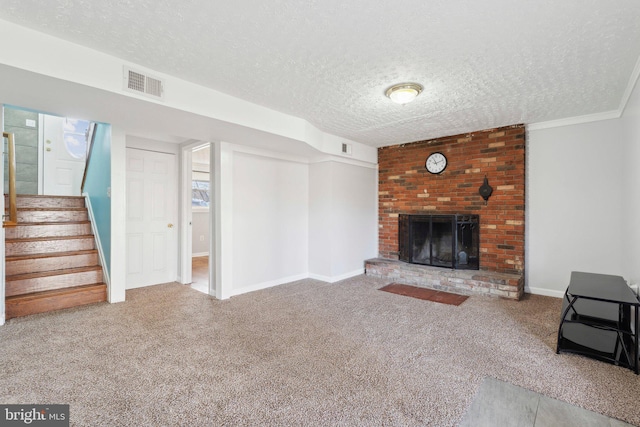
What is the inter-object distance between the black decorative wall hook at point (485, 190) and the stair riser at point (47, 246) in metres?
5.51

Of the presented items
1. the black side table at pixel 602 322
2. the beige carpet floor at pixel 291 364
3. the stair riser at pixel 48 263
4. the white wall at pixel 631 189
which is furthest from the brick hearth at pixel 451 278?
the stair riser at pixel 48 263

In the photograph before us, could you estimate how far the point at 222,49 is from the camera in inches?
84.5

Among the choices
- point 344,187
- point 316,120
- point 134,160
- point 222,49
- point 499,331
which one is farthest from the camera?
point 344,187

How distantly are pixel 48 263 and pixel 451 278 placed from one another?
17.0ft

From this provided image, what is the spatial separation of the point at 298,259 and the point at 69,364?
3114 mm

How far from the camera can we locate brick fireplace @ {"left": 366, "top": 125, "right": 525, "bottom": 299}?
13.4 ft

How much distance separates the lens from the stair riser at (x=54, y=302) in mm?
3158

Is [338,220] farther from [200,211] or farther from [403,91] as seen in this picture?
[200,211]

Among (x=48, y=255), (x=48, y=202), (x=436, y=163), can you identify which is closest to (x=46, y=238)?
(x=48, y=255)

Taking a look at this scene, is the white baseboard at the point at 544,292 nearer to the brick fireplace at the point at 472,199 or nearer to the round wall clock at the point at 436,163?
the brick fireplace at the point at 472,199

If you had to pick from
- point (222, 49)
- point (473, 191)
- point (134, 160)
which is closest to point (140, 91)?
point (222, 49)

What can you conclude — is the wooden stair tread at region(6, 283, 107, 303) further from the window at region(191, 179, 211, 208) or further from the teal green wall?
the window at region(191, 179, 211, 208)

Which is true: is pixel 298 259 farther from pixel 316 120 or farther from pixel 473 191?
pixel 473 191

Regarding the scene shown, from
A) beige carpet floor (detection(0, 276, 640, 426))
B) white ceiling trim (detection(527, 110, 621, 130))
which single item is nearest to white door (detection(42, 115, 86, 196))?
beige carpet floor (detection(0, 276, 640, 426))
